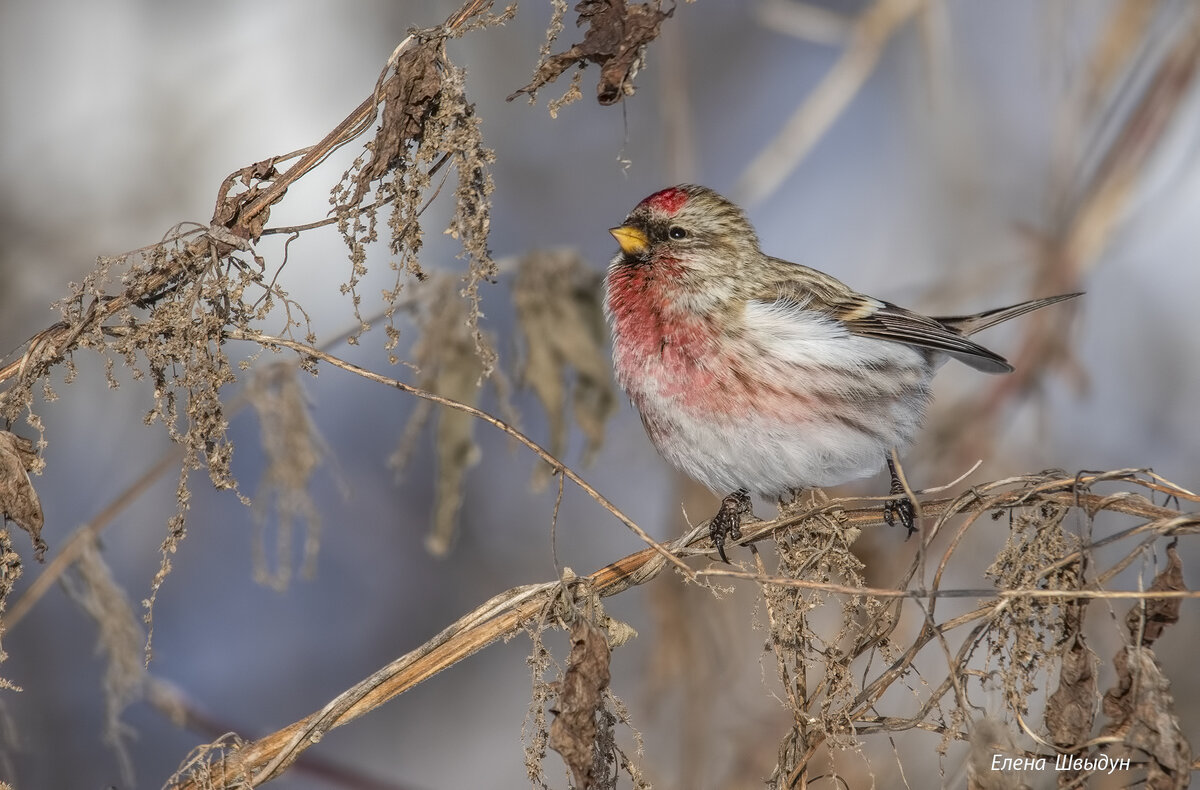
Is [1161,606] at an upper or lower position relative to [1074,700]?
upper

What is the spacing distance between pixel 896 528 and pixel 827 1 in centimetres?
318

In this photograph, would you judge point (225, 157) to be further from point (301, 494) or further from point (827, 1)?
point (827, 1)

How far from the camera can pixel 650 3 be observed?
6.35 ft

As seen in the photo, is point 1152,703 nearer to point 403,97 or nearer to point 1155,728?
point 1155,728

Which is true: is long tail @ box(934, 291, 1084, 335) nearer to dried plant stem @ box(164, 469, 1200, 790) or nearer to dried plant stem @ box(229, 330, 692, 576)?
dried plant stem @ box(164, 469, 1200, 790)

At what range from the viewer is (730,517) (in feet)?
9.78

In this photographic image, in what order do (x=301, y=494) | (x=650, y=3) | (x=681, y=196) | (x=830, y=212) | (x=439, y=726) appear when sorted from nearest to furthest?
(x=650, y=3)
(x=301, y=494)
(x=681, y=196)
(x=439, y=726)
(x=830, y=212)

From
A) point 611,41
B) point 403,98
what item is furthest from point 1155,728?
point 403,98

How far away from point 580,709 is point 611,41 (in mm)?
1148

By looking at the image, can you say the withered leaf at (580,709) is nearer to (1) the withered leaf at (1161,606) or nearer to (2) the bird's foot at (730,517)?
(1) the withered leaf at (1161,606)

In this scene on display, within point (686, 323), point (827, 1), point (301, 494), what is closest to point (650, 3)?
point (686, 323)

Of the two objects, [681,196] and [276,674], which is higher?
[681,196]

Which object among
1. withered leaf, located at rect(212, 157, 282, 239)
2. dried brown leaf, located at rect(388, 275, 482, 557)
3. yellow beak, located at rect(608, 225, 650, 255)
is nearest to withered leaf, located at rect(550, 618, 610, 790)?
withered leaf, located at rect(212, 157, 282, 239)

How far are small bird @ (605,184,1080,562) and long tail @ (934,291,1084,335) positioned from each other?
0.02 metres
